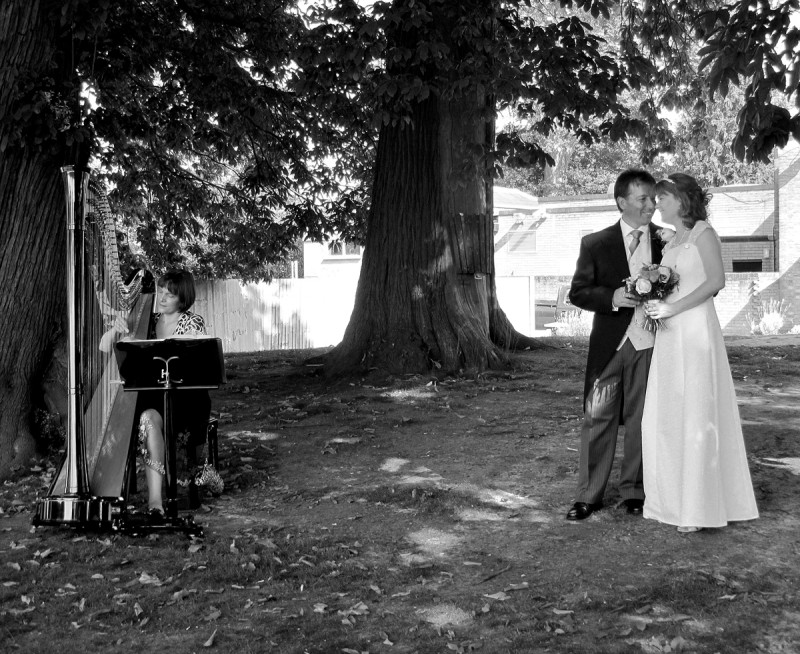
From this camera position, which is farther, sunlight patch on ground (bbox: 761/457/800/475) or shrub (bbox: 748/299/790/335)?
shrub (bbox: 748/299/790/335)

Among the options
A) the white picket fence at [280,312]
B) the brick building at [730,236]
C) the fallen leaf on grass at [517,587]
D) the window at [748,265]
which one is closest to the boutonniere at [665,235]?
the fallen leaf on grass at [517,587]

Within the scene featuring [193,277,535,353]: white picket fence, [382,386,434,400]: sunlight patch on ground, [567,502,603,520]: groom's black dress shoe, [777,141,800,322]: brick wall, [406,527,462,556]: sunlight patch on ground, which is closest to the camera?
[406,527,462,556]: sunlight patch on ground

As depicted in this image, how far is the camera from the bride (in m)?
5.87

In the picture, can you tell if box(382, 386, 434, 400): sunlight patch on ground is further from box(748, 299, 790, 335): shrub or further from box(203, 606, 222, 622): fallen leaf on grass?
box(748, 299, 790, 335): shrub

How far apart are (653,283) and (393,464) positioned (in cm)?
313

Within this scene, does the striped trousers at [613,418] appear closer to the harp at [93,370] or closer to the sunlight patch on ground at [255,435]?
the harp at [93,370]

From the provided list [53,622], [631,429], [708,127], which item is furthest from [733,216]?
[53,622]

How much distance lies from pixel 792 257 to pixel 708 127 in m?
14.6

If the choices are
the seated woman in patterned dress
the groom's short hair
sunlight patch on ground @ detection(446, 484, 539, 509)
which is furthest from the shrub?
the seated woman in patterned dress

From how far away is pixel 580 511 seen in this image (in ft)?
21.0

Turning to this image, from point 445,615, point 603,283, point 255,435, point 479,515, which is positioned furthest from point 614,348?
point 255,435

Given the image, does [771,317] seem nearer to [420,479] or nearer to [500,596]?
[420,479]

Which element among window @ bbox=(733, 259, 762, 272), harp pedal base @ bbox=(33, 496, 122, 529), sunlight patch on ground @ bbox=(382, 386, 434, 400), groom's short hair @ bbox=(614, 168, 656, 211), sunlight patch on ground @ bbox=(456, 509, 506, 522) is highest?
window @ bbox=(733, 259, 762, 272)

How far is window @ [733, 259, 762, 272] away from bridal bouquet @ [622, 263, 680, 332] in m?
31.5
